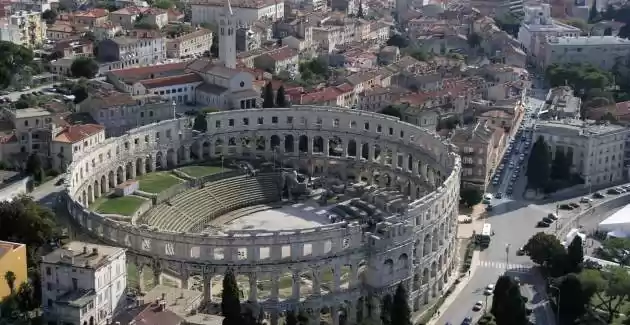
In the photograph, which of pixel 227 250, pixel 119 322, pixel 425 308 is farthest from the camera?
pixel 425 308

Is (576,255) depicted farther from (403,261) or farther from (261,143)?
(261,143)

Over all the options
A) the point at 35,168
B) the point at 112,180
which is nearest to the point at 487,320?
the point at 112,180

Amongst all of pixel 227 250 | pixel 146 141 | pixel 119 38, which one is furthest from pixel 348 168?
pixel 119 38

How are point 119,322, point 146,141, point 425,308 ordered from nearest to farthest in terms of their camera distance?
1. point 119,322
2. point 425,308
3. point 146,141

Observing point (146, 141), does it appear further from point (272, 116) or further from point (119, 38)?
point (119, 38)

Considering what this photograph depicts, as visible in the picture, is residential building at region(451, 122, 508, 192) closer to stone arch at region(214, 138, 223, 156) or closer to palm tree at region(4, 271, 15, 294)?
stone arch at region(214, 138, 223, 156)

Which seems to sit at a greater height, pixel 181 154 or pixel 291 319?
pixel 181 154
